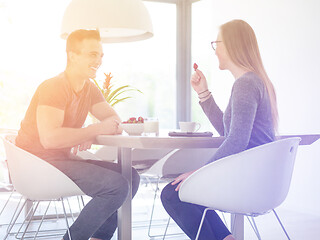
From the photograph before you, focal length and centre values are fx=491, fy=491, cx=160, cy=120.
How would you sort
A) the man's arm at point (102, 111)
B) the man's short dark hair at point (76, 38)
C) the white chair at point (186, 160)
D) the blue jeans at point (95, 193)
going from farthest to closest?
the white chair at point (186, 160), the man's arm at point (102, 111), the man's short dark hair at point (76, 38), the blue jeans at point (95, 193)

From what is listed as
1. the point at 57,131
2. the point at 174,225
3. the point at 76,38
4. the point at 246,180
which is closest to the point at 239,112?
the point at 246,180

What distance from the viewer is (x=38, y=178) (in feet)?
7.78

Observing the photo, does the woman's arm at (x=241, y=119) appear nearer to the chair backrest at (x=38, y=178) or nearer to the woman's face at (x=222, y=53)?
the woman's face at (x=222, y=53)

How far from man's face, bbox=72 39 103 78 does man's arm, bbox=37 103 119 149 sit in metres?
0.29

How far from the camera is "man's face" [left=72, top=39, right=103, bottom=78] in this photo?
2562 mm

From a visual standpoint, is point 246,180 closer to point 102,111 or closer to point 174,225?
point 102,111

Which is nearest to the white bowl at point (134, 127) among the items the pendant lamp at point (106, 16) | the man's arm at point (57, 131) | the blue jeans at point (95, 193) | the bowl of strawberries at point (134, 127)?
the bowl of strawberries at point (134, 127)

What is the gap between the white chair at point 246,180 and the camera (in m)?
1.99

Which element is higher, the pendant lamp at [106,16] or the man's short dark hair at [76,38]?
the pendant lamp at [106,16]

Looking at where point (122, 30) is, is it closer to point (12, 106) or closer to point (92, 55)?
point (92, 55)

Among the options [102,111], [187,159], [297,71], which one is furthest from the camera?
[297,71]

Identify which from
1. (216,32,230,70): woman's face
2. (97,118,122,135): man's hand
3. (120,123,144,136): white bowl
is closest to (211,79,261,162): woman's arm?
(216,32,230,70): woman's face

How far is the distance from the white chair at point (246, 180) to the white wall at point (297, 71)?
233 cm

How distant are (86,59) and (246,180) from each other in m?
1.08
